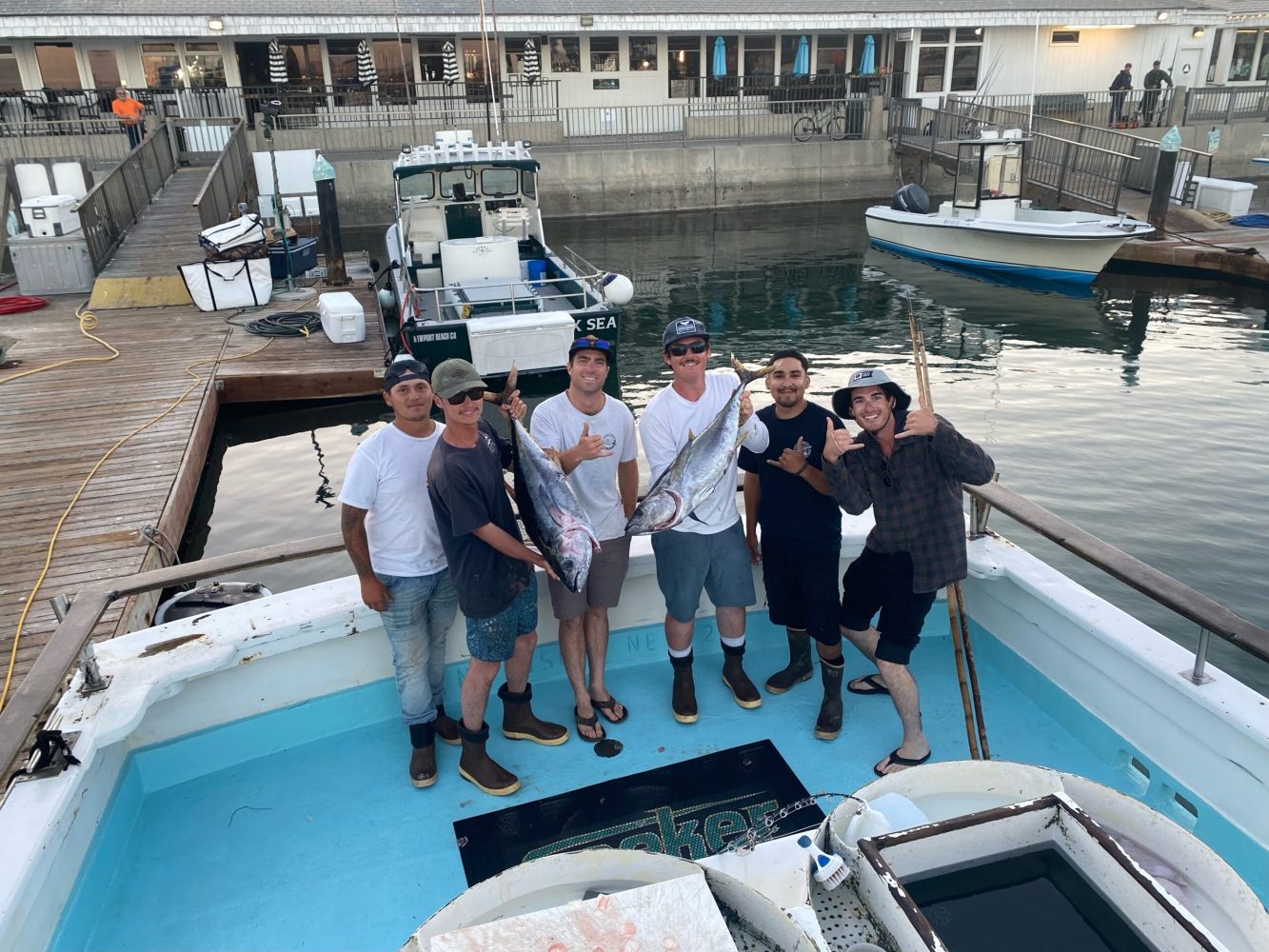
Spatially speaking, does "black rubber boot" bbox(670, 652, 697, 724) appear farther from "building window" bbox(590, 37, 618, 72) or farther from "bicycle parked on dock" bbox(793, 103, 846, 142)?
"building window" bbox(590, 37, 618, 72)

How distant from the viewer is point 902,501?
136 inches

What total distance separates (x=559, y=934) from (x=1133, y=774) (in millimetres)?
2761

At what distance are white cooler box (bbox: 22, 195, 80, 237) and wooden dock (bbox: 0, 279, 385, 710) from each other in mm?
1445

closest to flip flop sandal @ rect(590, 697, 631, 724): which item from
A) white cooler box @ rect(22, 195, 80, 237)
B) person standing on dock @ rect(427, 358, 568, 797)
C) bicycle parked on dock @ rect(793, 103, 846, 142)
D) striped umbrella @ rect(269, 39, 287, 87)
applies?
person standing on dock @ rect(427, 358, 568, 797)

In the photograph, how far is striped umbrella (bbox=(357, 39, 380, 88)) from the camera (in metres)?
25.8

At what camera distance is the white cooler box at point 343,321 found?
1216 centimetres

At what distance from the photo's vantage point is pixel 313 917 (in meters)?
3.12

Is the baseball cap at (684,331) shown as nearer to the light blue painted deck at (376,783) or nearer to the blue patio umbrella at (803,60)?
the light blue painted deck at (376,783)

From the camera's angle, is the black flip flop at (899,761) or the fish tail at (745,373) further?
the black flip flop at (899,761)

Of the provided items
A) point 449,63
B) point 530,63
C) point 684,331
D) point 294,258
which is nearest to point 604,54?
A: point 530,63

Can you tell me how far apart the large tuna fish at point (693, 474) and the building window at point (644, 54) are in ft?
91.6

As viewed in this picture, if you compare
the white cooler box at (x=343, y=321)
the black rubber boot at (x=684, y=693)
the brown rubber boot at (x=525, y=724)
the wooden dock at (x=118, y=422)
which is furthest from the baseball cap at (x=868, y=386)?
the white cooler box at (x=343, y=321)

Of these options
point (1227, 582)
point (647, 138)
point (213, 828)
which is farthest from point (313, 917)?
point (647, 138)

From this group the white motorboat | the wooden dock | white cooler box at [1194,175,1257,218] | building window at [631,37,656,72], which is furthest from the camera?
building window at [631,37,656,72]
